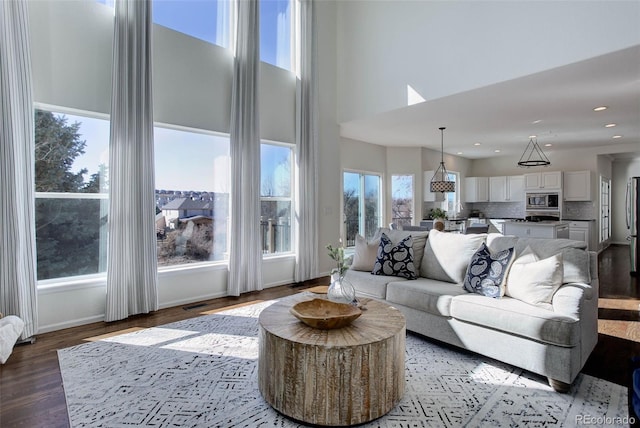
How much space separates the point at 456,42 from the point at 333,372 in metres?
4.72

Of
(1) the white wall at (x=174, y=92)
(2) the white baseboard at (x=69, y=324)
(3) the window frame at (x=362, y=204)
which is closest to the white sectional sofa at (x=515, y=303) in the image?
(1) the white wall at (x=174, y=92)

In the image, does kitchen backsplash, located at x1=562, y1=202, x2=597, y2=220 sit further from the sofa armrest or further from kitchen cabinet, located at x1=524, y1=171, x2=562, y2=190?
the sofa armrest

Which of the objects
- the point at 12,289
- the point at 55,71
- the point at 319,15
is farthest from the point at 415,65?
the point at 12,289

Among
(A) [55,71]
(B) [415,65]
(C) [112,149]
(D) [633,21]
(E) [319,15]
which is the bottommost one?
(C) [112,149]

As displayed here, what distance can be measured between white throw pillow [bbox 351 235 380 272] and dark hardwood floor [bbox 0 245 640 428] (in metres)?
1.48

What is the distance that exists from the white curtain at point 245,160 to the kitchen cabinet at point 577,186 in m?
8.32

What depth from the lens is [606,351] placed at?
2975mm

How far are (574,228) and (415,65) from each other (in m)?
6.24

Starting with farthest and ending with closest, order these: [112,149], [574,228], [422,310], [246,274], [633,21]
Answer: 1. [574,228]
2. [246,274]
3. [112,149]
4. [633,21]
5. [422,310]

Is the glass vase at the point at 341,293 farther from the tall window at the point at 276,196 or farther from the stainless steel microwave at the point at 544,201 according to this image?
the stainless steel microwave at the point at 544,201

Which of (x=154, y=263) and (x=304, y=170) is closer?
(x=154, y=263)

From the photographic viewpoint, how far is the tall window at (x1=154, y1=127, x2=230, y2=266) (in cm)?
455

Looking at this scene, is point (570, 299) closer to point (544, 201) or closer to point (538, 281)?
point (538, 281)

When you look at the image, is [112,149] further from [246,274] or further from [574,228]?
[574,228]
